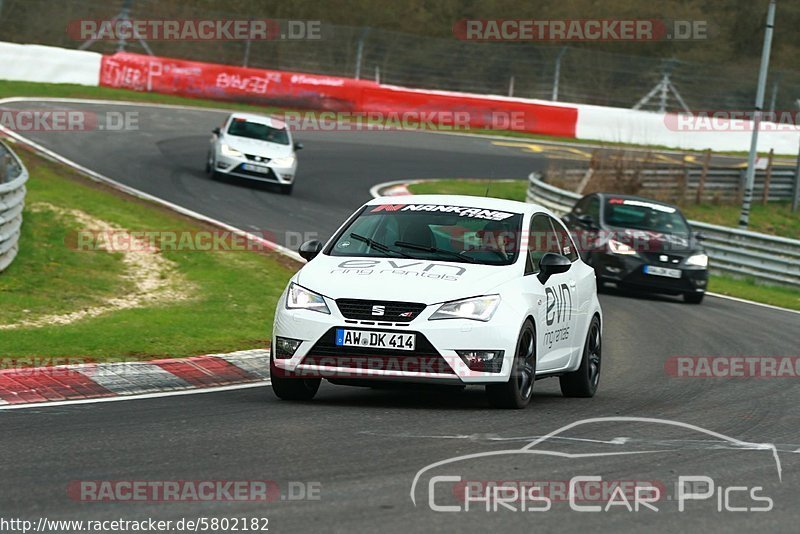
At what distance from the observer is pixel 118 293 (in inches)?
630

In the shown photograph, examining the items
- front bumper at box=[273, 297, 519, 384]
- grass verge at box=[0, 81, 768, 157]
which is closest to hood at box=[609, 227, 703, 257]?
front bumper at box=[273, 297, 519, 384]

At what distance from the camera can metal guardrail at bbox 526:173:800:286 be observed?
86.4 feet

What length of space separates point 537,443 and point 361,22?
6254 centimetres

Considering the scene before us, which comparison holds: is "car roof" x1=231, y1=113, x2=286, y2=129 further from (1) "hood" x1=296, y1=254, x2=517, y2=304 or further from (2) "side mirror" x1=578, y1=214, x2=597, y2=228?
(1) "hood" x1=296, y1=254, x2=517, y2=304

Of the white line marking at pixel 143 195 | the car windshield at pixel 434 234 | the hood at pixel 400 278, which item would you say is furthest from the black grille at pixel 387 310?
the white line marking at pixel 143 195

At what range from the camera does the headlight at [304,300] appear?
31.0ft

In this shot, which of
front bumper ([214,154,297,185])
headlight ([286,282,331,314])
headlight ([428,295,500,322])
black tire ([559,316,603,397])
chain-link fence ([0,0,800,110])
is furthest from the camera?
chain-link fence ([0,0,800,110])

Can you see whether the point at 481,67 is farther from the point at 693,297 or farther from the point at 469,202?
the point at 469,202

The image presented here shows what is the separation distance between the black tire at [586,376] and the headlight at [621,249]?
32.1 feet

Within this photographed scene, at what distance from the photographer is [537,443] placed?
8.20 m

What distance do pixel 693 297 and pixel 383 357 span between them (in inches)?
512

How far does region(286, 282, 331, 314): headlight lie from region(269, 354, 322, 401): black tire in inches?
17.1

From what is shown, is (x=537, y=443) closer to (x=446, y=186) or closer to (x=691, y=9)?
(x=446, y=186)

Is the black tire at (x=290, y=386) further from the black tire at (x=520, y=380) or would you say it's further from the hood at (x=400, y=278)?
the black tire at (x=520, y=380)
